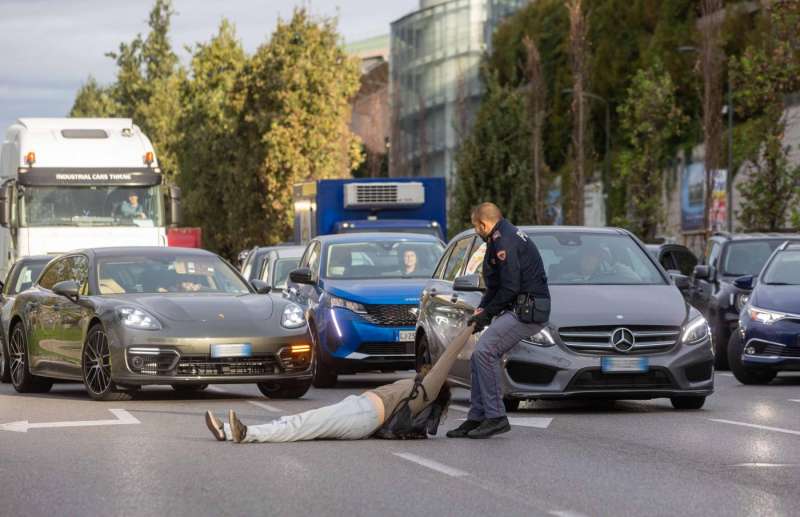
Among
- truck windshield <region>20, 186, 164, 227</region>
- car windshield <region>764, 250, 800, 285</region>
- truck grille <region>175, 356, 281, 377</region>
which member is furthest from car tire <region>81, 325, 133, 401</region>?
truck windshield <region>20, 186, 164, 227</region>

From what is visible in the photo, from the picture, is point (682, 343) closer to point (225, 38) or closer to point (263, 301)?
point (263, 301)

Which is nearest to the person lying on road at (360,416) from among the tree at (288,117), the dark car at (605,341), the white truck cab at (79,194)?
the dark car at (605,341)

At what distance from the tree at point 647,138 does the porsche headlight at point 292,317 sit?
4165 cm

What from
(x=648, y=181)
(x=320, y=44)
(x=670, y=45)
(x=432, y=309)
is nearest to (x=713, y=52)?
(x=648, y=181)

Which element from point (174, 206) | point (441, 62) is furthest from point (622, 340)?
point (441, 62)

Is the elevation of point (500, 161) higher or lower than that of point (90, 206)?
higher

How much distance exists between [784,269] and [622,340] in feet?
23.0

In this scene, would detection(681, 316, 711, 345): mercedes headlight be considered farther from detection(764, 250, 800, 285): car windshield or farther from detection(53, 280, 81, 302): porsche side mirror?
detection(764, 250, 800, 285): car windshield

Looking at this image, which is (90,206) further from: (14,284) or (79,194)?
(14,284)

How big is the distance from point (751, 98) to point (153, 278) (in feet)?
73.9

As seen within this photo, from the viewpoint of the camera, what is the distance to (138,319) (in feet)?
55.8

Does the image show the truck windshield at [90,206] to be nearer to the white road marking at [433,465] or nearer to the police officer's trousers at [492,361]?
the police officer's trousers at [492,361]

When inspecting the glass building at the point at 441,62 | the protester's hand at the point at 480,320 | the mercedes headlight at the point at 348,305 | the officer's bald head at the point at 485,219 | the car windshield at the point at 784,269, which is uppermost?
the glass building at the point at 441,62

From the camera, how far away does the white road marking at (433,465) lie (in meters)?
11.1
